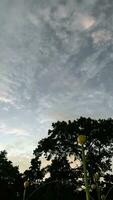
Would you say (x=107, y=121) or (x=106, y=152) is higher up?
(x=107, y=121)

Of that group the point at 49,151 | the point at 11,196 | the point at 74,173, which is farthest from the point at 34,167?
the point at 11,196

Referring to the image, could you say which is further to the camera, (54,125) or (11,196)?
(54,125)

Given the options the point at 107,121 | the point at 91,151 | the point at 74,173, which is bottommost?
the point at 74,173

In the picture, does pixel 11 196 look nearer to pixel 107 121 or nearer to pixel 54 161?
pixel 54 161

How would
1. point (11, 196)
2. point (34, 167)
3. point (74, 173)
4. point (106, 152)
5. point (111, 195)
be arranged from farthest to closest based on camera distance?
1. point (34, 167)
2. point (106, 152)
3. point (74, 173)
4. point (111, 195)
5. point (11, 196)

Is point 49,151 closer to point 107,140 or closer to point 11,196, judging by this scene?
point 107,140

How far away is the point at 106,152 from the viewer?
6388 cm

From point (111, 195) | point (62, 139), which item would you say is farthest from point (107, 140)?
point (111, 195)

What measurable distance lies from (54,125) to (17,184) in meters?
47.4

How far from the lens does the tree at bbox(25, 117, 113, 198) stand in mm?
60531

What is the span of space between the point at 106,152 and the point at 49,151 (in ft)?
36.8

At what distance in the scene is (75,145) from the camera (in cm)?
6309

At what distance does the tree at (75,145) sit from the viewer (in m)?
60.5

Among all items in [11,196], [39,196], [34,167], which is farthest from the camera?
[34,167]
